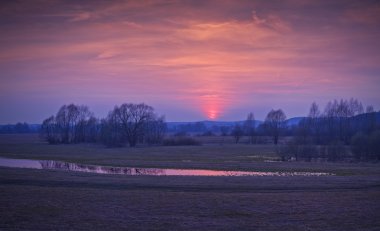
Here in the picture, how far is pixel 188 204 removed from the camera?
2420 cm

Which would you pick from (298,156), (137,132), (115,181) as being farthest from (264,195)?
(137,132)

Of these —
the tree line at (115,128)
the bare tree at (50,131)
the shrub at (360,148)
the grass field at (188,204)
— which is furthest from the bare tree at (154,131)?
the grass field at (188,204)

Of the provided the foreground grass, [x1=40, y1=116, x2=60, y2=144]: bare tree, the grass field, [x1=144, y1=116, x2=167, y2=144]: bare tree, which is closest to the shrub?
the grass field

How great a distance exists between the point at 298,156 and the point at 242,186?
136ft

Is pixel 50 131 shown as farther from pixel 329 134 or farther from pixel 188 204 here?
pixel 188 204

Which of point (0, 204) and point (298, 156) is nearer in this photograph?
point (0, 204)

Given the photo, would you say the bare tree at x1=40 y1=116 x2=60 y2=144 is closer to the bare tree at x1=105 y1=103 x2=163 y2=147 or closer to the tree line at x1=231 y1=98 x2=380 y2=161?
the bare tree at x1=105 y1=103 x2=163 y2=147

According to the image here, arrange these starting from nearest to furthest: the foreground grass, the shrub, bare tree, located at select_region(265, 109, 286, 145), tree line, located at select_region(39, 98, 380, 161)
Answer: the foreground grass
the shrub
tree line, located at select_region(39, 98, 380, 161)
bare tree, located at select_region(265, 109, 286, 145)

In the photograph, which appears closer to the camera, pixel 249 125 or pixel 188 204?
pixel 188 204

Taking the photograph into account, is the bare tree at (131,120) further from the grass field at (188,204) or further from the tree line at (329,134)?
the grass field at (188,204)

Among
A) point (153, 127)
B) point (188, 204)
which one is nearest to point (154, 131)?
point (153, 127)

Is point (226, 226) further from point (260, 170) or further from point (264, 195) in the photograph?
point (260, 170)

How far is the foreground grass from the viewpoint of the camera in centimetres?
1925

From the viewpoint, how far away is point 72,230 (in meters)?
17.8
